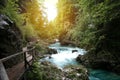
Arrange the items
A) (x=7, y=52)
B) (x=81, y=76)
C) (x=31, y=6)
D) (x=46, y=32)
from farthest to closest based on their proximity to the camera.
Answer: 1. (x=46, y=32)
2. (x=31, y=6)
3. (x=81, y=76)
4. (x=7, y=52)

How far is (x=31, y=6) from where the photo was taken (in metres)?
31.7

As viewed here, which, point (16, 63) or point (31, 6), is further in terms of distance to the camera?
point (31, 6)

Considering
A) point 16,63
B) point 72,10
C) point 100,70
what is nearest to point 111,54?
point 100,70

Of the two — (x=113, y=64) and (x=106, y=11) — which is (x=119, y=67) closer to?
(x=113, y=64)

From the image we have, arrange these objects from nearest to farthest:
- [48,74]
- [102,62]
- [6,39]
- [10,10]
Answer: [6,39] < [48,74] < [10,10] < [102,62]

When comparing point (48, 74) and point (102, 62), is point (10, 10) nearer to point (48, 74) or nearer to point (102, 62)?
point (48, 74)

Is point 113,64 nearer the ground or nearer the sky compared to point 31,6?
nearer the ground

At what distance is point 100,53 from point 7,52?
979 centimetres

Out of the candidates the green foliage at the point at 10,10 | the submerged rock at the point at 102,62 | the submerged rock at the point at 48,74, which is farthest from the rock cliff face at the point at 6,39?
the submerged rock at the point at 102,62

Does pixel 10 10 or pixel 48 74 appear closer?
pixel 48 74

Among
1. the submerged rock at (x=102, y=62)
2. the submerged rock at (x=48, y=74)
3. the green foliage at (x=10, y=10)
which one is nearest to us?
the submerged rock at (x=48, y=74)

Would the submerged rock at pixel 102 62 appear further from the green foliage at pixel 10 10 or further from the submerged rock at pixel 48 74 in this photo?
the green foliage at pixel 10 10

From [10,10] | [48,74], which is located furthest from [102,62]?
[10,10]

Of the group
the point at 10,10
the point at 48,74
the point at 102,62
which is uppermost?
the point at 10,10
